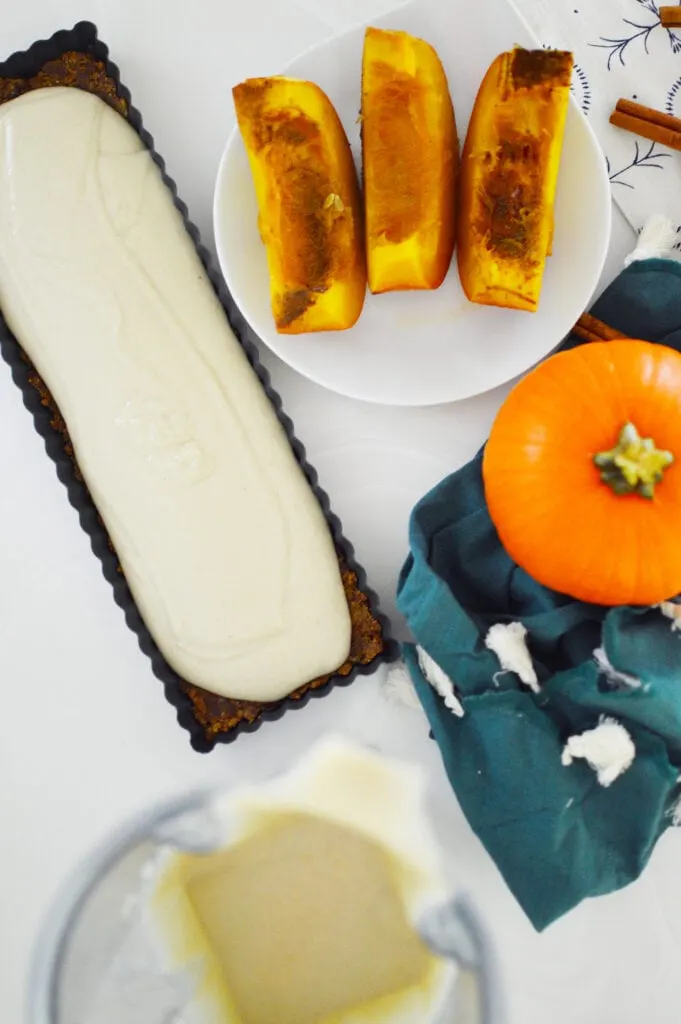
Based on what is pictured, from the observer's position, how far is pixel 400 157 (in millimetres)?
714

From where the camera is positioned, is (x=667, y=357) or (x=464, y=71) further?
(x=464, y=71)

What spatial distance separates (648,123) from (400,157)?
264 mm

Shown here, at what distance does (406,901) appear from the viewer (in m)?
0.83

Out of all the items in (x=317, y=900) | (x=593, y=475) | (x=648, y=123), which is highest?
(x=648, y=123)

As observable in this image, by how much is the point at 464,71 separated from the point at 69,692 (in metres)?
0.65

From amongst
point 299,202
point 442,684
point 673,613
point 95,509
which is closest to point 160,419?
point 95,509

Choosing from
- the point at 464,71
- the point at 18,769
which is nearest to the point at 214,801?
the point at 18,769

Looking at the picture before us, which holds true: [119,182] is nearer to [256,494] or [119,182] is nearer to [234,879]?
[256,494]

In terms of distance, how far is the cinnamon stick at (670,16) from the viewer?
0.84m

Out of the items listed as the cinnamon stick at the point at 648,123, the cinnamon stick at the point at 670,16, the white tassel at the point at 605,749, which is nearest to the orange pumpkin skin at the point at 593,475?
the white tassel at the point at 605,749

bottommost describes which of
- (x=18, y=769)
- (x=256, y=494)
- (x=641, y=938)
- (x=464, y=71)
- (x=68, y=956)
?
(x=641, y=938)

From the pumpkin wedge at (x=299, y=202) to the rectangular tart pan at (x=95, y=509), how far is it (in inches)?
4.2

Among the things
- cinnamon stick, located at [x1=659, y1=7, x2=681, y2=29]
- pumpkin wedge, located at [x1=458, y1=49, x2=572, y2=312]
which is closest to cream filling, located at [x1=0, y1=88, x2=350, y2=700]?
pumpkin wedge, located at [x1=458, y1=49, x2=572, y2=312]

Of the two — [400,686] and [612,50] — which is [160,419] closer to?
[400,686]
